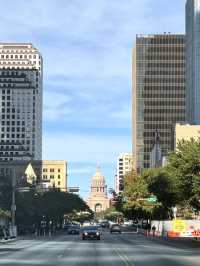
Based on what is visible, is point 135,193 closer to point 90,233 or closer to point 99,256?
point 90,233

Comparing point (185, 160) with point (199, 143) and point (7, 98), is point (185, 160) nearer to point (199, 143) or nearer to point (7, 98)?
point (199, 143)

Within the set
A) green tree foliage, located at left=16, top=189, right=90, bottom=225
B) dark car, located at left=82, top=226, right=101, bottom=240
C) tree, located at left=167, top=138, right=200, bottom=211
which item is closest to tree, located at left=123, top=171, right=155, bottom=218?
green tree foliage, located at left=16, top=189, right=90, bottom=225

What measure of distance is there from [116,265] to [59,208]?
338 ft

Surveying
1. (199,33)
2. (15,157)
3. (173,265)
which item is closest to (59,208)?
(15,157)

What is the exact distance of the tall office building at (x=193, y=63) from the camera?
17575cm

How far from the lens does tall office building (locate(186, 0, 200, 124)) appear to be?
176 meters

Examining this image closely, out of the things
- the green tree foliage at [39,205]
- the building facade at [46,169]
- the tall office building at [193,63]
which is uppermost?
the tall office building at [193,63]

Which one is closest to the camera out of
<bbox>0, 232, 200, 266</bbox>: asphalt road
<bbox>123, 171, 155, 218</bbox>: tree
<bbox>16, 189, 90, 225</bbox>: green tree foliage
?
<bbox>0, 232, 200, 266</bbox>: asphalt road

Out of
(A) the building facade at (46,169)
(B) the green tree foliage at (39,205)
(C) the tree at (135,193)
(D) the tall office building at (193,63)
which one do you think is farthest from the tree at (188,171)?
(D) the tall office building at (193,63)

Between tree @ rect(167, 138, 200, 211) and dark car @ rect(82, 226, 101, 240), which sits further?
dark car @ rect(82, 226, 101, 240)

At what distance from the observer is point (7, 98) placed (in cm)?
19712

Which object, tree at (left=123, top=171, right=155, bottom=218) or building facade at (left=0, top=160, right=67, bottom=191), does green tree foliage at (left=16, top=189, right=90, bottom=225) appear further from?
building facade at (left=0, top=160, right=67, bottom=191)

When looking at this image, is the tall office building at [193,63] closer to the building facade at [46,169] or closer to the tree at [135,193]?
the building facade at [46,169]

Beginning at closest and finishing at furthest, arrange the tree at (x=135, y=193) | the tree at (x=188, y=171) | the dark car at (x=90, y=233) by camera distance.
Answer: the tree at (x=188, y=171) < the dark car at (x=90, y=233) < the tree at (x=135, y=193)
